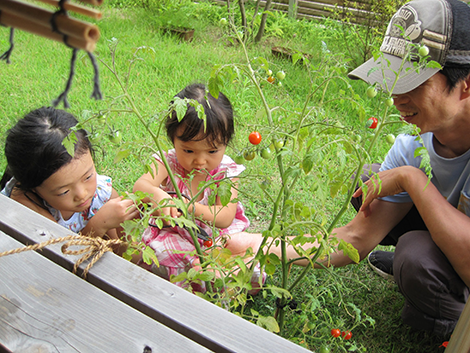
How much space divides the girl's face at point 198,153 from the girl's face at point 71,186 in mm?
401

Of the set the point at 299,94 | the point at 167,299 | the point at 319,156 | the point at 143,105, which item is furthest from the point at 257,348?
the point at 299,94

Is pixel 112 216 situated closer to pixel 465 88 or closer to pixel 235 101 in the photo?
pixel 465 88

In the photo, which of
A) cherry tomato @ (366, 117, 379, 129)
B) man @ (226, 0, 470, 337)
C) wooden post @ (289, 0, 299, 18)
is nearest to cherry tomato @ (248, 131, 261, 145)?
cherry tomato @ (366, 117, 379, 129)

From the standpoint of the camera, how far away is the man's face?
4.47 ft

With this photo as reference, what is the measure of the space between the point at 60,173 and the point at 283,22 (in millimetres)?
4443

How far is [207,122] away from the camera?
63.6 inches

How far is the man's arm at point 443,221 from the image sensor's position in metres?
1.41

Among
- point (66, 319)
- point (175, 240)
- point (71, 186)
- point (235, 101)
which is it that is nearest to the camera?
point (66, 319)

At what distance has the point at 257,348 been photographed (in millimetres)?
714

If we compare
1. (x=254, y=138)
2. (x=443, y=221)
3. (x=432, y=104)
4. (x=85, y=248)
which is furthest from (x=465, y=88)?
(x=85, y=248)

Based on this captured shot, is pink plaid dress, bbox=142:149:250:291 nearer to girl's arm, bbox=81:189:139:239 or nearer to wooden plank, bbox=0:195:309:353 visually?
girl's arm, bbox=81:189:139:239

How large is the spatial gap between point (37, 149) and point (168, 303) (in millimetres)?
1070

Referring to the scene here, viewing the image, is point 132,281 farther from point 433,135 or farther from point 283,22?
point 283,22

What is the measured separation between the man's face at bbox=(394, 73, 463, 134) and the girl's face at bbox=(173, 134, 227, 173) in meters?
0.77
